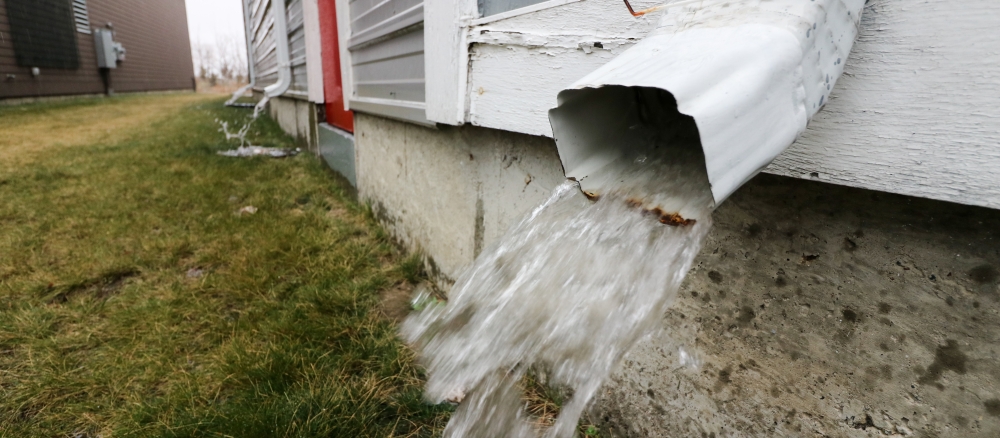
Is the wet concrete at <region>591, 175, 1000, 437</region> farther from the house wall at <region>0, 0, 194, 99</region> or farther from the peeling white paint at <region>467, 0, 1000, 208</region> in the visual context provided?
the house wall at <region>0, 0, 194, 99</region>

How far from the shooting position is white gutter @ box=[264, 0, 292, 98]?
748cm

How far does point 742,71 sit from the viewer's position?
731 mm

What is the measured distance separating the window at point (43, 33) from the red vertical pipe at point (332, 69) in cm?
1446

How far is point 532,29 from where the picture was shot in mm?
1611

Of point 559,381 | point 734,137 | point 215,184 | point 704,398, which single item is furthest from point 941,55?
point 215,184

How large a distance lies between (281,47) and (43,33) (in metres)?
13.5

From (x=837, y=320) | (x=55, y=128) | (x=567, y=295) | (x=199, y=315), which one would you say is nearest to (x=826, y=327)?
(x=837, y=320)

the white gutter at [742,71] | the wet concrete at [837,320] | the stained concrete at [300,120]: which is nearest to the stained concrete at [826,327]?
the wet concrete at [837,320]

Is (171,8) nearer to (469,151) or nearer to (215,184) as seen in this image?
(215,184)

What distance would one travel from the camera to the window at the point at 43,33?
13864 millimetres

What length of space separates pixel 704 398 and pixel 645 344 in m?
0.21

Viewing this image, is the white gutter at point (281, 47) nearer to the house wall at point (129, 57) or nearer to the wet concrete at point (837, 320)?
the wet concrete at point (837, 320)

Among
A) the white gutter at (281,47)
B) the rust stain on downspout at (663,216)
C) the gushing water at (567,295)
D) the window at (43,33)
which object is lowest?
the gushing water at (567,295)

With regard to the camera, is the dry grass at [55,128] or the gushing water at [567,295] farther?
the dry grass at [55,128]
